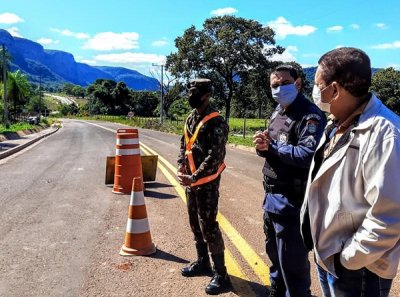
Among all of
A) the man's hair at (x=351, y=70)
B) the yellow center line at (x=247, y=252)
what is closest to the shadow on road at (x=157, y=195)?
the yellow center line at (x=247, y=252)

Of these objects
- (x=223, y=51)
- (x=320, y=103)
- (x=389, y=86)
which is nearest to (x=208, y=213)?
(x=320, y=103)

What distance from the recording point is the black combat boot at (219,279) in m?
4.00

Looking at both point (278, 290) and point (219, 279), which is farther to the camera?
point (219, 279)

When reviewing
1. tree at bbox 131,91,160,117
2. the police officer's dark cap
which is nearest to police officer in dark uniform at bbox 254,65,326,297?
the police officer's dark cap

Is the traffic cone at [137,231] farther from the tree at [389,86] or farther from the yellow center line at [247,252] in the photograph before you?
the tree at [389,86]

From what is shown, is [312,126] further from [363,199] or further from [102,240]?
[102,240]

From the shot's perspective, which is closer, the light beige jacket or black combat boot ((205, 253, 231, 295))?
the light beige jacket

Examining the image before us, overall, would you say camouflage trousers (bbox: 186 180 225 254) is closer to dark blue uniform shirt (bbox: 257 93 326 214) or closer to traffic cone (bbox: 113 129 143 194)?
dark blue uniform shirt (bbox: 257 93 326 214)

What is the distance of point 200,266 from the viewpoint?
14.6 ft

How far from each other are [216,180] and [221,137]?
0.43 metres

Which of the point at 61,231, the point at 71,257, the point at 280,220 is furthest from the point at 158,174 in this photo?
the point at 280,220

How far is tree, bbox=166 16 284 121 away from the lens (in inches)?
1692

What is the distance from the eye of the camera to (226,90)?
46.8 m

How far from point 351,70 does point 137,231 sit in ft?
11.8
